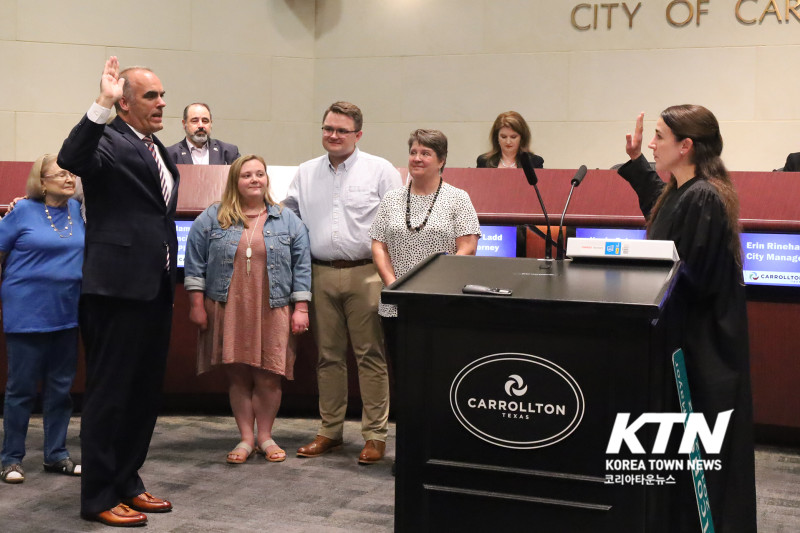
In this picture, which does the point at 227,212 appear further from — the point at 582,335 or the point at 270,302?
the point at 582,335

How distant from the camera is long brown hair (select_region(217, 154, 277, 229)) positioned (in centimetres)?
427

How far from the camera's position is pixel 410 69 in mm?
7934

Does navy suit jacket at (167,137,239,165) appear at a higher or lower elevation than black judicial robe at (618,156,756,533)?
higher

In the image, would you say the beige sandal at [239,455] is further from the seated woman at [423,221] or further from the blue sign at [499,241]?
the blue sign at [499,241]

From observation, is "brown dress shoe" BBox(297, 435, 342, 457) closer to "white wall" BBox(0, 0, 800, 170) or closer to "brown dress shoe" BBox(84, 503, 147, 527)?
"brown dress shoe" BBox(84, 503, 147, 527)

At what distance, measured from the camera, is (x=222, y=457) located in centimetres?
425

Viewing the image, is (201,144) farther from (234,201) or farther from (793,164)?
(793,164)

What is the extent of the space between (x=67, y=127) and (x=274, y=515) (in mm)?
5000

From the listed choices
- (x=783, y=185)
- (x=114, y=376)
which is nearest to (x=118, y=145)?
(x=114, y=376)

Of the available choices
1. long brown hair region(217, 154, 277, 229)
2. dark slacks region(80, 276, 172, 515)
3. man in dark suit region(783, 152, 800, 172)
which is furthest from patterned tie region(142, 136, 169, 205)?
man in dark suit region(783, 152, 800, 172)

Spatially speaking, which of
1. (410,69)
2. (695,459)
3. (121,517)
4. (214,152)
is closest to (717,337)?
(695,459)

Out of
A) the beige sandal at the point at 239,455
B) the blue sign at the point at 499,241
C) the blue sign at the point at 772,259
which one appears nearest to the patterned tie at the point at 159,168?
the beige sandal at the point at 239,455

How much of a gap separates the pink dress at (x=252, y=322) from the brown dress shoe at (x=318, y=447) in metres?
0.35

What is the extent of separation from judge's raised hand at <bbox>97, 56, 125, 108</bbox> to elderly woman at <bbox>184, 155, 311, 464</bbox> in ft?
4.49
